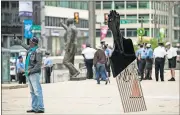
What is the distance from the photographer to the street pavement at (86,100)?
13.1m

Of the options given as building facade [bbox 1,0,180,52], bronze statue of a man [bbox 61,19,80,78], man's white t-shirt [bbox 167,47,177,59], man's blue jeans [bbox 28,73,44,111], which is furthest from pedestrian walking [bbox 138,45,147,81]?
building facade [bbox 1,0,180,52]

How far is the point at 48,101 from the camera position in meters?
15.4

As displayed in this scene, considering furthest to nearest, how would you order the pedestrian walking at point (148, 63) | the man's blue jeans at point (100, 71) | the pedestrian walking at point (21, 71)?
1. the pedestrian walking at point (148, 63)
2. the pedestrian walking at point (21, 71)
3. the man's blue jeans at point (100, 71)

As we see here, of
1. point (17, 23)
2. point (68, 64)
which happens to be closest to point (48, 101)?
point (68, 64)

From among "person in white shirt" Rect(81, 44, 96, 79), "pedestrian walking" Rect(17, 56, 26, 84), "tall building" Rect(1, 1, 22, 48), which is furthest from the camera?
"tall building" Rect(1, 1, 22, 48)

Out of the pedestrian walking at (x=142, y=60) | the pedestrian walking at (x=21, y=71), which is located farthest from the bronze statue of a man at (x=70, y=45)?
the pedestrian walking at (x=142, y=60)

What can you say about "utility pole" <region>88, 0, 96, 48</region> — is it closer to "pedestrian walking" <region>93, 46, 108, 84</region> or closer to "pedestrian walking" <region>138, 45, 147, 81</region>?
"pedestrian walking" <region>138, 45, 147, 81</region>

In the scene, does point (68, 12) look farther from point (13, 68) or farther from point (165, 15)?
point (13, 68)

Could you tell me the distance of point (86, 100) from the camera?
1558 cm

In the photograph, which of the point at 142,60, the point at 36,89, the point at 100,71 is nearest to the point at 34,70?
the point at 36,89

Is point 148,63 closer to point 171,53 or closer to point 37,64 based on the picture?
point 171,53

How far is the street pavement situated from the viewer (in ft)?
43.0

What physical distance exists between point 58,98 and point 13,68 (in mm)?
15593

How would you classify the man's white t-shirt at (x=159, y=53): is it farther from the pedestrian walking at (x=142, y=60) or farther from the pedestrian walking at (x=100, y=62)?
the pedestrian walking at (x=100, y=62)
